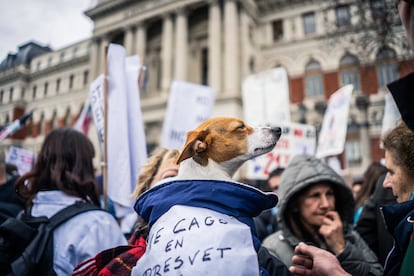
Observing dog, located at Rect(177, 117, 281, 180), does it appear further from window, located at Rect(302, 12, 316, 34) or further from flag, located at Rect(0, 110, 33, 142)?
window, located at Rect(302, 12, 316, 34)

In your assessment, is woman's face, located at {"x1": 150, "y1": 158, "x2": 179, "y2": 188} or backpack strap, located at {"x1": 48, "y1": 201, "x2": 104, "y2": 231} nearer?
backpack strap, located at {"x1": 48, "y1": 201, "x2": 104, "y2": 231}

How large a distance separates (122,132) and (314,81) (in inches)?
762

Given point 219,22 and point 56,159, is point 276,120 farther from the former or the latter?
point 219,22

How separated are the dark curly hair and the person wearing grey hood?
56.9 inches

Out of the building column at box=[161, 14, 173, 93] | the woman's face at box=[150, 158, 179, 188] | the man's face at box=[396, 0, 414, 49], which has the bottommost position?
the woman's face at box=[150, 158, 179, 188]

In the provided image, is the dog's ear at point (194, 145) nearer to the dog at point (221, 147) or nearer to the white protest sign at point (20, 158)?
the dog at point (221, 147)

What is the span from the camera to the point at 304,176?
8.10 ft

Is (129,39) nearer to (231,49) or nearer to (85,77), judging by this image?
(85,77)

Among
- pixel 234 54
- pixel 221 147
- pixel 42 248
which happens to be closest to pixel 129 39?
pixel 234 54

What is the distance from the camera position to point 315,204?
2.45m

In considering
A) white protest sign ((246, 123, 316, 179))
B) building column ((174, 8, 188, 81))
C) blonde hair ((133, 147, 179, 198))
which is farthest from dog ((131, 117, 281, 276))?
building column ((174, 8, 188, 81))

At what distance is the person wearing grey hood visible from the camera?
223 centimetres

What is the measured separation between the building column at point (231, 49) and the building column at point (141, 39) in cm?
653

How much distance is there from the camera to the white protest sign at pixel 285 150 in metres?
6.75
